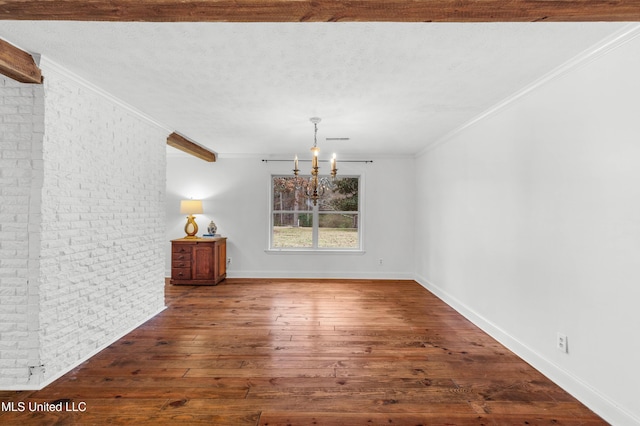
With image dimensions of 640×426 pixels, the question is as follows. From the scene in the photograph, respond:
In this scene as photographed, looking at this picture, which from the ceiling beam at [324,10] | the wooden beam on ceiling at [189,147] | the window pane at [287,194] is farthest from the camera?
the window pane at [287,194]

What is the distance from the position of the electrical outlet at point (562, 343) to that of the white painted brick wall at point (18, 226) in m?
3.96

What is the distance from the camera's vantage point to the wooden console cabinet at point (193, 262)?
533 cm

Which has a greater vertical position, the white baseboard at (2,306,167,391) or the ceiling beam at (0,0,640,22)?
the ceiling beam at (0,0,640,22)

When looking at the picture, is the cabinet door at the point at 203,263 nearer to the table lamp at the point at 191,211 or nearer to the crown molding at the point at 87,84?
the table lamp at the point at 191,211

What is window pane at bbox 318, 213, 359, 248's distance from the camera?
6199 mm

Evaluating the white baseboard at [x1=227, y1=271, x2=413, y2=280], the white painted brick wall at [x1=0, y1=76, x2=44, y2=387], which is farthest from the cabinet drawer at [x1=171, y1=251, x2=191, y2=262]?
the white painted brick wall at [x1=0, y1=76, x2=44, y2=387]

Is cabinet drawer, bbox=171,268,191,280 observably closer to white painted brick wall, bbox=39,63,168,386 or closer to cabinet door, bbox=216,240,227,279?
cabinet door, bbox=216,240,227,279

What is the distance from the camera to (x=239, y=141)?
4.86 meters

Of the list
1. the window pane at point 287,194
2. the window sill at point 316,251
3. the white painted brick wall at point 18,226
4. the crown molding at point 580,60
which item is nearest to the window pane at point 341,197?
the window pane at point 287,194

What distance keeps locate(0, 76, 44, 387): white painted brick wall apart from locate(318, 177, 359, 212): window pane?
4.51 meters

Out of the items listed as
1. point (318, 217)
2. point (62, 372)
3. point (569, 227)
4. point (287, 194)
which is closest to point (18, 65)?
point (62, 372)

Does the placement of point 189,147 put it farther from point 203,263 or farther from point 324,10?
point 324,10

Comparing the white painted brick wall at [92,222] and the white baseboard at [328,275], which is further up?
the white painted brick wall at [92,222]

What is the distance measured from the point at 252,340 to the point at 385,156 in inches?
167
